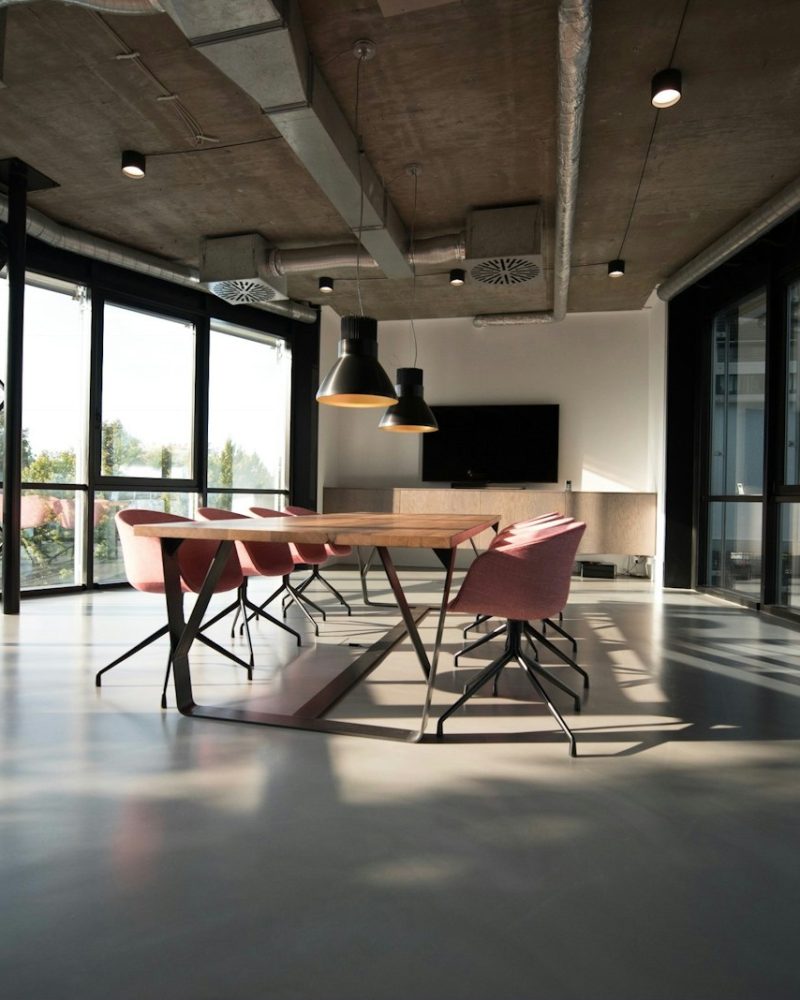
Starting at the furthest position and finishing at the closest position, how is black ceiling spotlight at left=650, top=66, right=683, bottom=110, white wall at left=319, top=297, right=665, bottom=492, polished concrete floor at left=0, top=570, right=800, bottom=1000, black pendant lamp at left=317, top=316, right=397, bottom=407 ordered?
white wall at left=319, top=297, right=665, bottom=492 < black pendant lamp at left=317, top=316, right=397, bottom=407 < black ceiling spotlight at left=650, top=66, right=683, bottom=110 < polished concrete floor at left=0, top=570, right=800, bottom=1000

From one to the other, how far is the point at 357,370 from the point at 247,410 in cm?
437

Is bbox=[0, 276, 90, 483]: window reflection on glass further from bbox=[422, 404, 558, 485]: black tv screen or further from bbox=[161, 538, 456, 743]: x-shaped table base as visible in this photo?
bbox=[422, 404, 558, 485]: black tv screen

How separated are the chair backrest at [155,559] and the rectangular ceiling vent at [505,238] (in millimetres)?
3224

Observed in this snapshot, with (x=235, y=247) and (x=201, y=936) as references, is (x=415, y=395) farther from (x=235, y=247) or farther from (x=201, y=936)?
(x=201, y=936)

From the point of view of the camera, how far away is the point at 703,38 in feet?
10.8

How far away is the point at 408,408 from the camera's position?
518cm

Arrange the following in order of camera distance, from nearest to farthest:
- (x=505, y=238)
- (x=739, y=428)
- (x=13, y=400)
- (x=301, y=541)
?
(x=301, y=541) → (x=13, y=400) → (x=505, y=238) → (x=739, y=428)

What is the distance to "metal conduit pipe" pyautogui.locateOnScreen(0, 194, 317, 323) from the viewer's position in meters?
5.43

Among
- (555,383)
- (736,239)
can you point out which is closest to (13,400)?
(736,239)

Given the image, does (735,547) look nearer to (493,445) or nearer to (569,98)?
(493,445)

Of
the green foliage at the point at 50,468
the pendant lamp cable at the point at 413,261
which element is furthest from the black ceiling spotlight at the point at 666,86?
the green foliage at the point at 50,468

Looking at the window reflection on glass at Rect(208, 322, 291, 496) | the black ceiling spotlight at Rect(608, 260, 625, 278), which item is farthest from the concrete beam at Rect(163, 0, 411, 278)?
the window reflection on glass at Rect(208, 322, 291, 496)

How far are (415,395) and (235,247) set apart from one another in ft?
7.72

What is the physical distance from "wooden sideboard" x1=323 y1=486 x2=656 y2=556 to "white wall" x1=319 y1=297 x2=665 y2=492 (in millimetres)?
428
